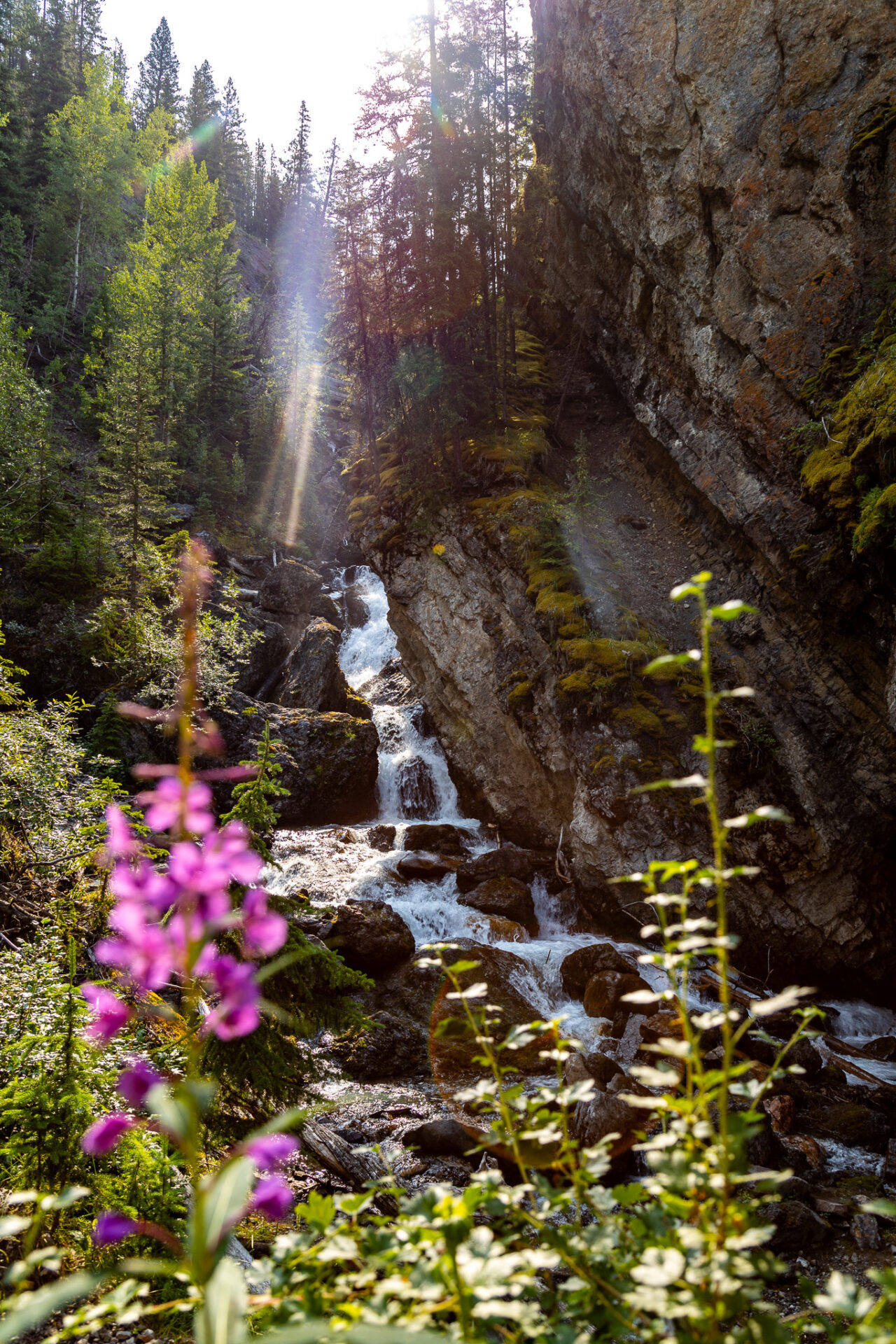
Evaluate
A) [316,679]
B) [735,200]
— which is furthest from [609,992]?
[735,200]

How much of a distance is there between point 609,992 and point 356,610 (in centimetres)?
1843

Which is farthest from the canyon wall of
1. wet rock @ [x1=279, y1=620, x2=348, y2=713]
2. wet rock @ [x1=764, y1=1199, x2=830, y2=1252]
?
wet rock @ [x1=764, y1=1199, x2=830, y2=1252]

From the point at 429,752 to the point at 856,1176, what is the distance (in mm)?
12118

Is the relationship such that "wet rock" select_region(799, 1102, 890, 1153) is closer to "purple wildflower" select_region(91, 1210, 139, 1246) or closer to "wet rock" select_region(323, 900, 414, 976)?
"wet rock" select_region(323, 900, 414, 976)

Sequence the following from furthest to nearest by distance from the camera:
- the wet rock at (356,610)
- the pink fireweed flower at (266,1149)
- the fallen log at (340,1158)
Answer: the wet rock at (356,610), the fallen log at (340,1158), the pink fireweed flower at (266,1149)

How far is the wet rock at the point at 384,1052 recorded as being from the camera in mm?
7945

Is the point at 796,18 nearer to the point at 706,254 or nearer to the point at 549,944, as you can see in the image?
the point at 706,254

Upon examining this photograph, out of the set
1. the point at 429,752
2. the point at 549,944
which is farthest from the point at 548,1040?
the point at 429,752

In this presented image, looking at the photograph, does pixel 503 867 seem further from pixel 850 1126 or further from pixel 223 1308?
pixel 223 1308

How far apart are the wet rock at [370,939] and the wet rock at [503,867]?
2.47 meters

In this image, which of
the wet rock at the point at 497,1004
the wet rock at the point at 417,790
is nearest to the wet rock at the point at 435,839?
the wet rock at the point at 417,790

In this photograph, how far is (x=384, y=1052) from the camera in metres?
8.11

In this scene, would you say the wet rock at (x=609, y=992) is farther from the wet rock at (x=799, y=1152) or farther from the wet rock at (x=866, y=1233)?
the wet rock at (x=866, y=1233)

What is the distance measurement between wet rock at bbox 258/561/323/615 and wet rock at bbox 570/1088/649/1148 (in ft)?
66.4
